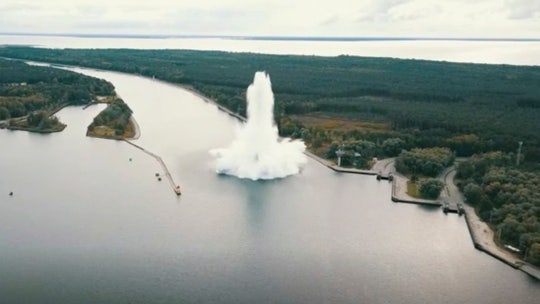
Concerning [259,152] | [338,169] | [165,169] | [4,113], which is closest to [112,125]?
[4,113]

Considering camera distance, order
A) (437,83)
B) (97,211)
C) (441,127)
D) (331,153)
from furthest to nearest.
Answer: (437,83)
(441,127)
(331,153)
(97,211)

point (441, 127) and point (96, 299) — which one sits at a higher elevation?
point (441, 127)

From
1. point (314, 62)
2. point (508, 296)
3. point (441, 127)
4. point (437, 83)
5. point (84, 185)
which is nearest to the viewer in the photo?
point (508, 296)

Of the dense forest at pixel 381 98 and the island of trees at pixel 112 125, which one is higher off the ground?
the dense forest at pixel 381 98

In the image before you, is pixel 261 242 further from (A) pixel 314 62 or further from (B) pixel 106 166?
(A) pixel 314 62

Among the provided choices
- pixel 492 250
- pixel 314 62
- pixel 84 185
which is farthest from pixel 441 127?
pixel 314 62

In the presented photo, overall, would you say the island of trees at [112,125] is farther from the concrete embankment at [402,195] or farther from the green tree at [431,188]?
the green tree at [431,188]

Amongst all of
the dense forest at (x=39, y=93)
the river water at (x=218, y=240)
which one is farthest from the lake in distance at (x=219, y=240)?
the dense forest at (x=39, y=93)
